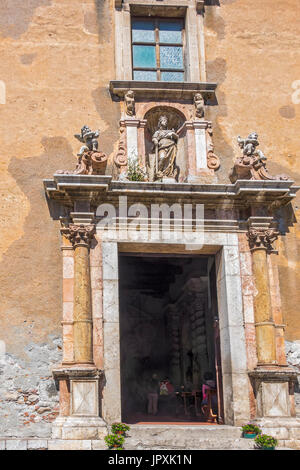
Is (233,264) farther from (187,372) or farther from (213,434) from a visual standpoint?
(187,372)

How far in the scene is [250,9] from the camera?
11.9 metres

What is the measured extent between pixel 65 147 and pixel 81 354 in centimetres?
332

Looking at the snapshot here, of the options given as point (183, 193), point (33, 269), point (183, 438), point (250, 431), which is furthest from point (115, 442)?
point (183, 193)

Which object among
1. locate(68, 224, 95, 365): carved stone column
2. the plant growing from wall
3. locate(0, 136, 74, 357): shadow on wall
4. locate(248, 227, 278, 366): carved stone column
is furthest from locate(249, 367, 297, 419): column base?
the plant growing from wall

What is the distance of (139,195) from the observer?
10.3 metres

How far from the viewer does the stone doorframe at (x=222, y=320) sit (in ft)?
31.2

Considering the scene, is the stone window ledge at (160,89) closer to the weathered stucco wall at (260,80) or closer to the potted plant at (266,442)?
the weathered stucco wall at (260,80)

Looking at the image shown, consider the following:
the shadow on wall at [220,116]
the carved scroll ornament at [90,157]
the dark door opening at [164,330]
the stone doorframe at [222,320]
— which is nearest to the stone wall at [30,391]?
the stone doorframe at [222,320]

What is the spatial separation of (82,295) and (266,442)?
10.4ft

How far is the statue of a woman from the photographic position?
1080 cm

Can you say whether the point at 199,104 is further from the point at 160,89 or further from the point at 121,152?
the point at 121,152

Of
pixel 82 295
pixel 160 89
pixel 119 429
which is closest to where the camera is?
pixel 119 429

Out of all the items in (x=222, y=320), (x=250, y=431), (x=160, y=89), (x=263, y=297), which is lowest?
(x=250, y=431)

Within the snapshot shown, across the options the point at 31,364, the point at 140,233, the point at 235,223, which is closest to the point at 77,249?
the point at 140,233
